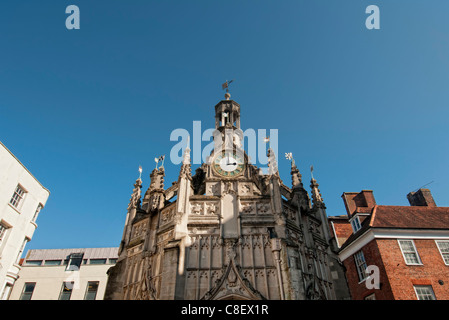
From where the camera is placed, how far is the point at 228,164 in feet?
74.9

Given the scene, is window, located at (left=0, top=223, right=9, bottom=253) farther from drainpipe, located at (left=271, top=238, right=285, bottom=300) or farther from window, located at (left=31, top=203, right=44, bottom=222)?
drainpipe, located at (left=271, top=238, right=285, bottom=300)

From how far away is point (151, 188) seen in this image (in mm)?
22391

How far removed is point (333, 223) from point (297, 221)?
593 inches

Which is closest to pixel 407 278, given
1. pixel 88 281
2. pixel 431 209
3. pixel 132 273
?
pixel 431 209

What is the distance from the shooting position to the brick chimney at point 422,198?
2925 centimetres

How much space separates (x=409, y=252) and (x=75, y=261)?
38.5 metres

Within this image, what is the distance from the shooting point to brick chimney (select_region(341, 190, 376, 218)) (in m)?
30.9

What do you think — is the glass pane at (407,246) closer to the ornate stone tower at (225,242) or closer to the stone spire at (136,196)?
the ornate stone tower at (225,242)

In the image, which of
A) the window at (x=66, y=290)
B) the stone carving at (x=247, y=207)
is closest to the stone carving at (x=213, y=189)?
the stone carving at (x=247, y=207)

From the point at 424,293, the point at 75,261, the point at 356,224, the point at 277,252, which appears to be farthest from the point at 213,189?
the point at 75,261

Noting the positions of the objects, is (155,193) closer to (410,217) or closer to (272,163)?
(272,163)

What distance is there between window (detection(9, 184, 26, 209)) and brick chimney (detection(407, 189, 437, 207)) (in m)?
35.3

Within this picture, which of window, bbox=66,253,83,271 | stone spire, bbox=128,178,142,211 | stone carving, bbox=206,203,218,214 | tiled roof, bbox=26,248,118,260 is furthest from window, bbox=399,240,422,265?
window, bbox=66,253,83,271

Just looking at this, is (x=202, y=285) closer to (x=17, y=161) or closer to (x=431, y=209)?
(x=17, y=161)
